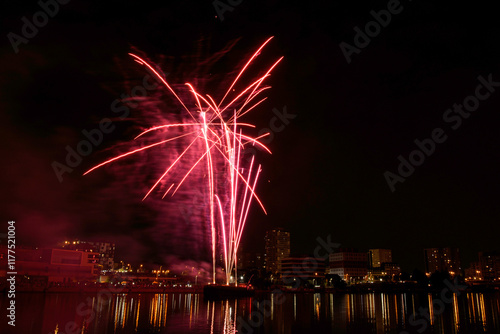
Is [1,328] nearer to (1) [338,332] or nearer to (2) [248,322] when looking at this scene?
(2) [248,322]

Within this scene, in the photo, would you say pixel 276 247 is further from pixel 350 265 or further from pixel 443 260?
pixel 443 260

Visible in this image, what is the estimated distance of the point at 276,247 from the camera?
159000mm

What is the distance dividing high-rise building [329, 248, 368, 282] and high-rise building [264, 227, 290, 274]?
21917mm

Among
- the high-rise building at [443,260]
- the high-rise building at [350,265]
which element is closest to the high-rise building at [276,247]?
the high-rise building at [350,265]

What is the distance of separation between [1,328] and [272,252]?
151 m

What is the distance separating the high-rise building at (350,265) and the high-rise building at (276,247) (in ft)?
71.9

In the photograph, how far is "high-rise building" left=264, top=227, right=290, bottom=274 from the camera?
15675 cm

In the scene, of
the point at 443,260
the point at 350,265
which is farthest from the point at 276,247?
the point at 443,260

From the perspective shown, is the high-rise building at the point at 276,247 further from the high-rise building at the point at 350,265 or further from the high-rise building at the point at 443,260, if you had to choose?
the high-rise building at the point at 443,260

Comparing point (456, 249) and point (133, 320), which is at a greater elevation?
point (456, 249)

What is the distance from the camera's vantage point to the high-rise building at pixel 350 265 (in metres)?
142

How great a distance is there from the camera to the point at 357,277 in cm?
14288

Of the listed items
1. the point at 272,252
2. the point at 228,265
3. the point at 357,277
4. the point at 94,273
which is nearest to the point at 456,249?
the point at 357,277

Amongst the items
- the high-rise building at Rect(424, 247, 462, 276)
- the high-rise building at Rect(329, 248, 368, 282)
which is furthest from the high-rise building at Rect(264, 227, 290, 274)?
the high-rise building at Rect(424, 247, 462, 276)
